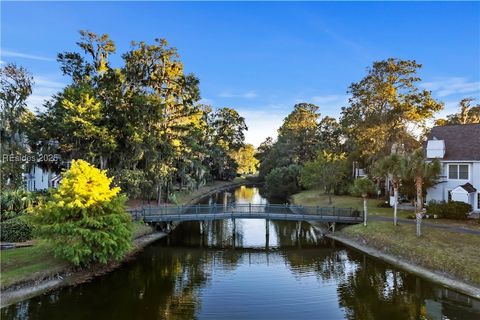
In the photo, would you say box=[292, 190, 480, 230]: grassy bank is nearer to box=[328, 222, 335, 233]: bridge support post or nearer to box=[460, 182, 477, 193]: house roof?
box=[460, 182, 477, 193]: house roof

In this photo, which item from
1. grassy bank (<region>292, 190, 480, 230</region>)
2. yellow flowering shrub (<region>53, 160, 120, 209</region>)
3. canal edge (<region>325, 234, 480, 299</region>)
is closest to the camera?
canal edge (<region>325, 234, 480, 299</region>)

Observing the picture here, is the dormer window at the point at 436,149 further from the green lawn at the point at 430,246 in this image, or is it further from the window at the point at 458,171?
the green lawn at the point at 430,246

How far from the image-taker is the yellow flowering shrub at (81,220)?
21297 mm

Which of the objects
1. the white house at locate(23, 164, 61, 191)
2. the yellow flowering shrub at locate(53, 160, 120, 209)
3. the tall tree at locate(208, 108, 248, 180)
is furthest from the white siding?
the tall tree at locate(208, 108, 248, 180)

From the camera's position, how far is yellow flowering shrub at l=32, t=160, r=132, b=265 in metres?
21.3

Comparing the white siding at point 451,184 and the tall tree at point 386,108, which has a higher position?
the tall tree at point 386,108

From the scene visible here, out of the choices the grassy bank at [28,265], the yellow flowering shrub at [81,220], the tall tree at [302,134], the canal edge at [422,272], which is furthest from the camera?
the tall tree at [302,134]

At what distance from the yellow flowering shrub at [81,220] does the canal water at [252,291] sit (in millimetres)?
1993

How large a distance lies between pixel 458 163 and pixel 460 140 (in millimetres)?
3343

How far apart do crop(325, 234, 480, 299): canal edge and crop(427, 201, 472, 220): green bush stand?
8.51 metres

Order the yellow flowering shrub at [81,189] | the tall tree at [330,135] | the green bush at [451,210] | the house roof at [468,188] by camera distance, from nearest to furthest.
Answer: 1. the yellow flowering shrub at [81,189]
2. the green bush at [451,210]
3. the house roof at [468,188]
4. the tall tree at [330,135]

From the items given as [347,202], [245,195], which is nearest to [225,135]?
[245,195]

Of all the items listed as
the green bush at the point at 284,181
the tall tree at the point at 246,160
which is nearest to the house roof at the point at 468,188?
the green bush at the point at 284,181

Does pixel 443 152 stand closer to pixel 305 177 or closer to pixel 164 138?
pixel 305 177
